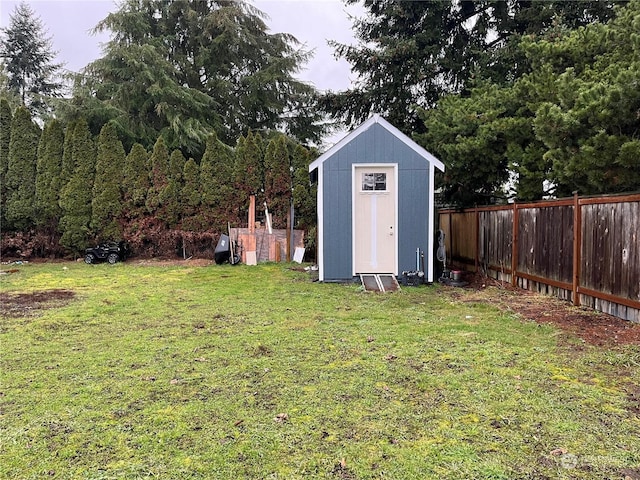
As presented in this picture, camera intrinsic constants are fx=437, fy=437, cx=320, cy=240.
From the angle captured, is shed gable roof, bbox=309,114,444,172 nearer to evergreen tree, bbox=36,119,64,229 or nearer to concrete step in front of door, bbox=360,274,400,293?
concrete step in front of door, bbox=360,274,400,293

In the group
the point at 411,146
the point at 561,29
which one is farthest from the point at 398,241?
the point at 561,29

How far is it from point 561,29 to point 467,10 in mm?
5678

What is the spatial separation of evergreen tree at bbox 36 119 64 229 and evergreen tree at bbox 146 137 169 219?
252cm

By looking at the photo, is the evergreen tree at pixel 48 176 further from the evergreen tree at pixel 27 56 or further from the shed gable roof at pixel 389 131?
the evergreen tree at pixel 27 56

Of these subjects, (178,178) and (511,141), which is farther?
(178,178)

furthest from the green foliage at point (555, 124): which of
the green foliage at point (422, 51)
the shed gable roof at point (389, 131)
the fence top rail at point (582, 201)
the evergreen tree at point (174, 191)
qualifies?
the evergreen tree at point (174, 191)

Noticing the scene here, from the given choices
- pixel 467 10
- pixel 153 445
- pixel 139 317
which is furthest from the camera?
pixel 467 10

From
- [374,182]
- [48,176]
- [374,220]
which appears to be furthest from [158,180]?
[374,220]

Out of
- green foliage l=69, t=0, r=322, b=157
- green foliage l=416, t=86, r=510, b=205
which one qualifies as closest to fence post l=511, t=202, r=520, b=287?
green foliage l=416, t=86, r=510, b=205

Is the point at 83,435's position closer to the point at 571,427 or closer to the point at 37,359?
the point at 37,359

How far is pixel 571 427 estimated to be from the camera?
8.40 feet

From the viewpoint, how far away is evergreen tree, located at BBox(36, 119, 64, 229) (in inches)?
480

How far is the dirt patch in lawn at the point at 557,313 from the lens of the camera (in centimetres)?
452

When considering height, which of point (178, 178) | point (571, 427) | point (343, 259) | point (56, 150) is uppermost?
point (56, 150)
